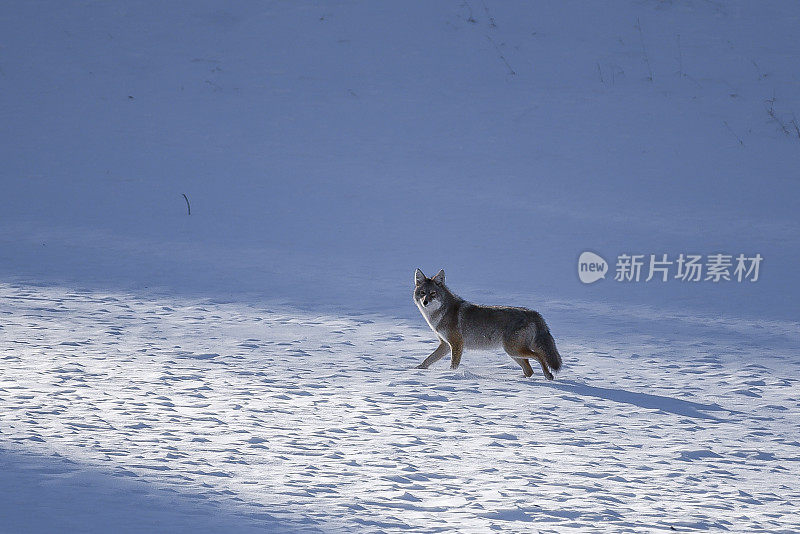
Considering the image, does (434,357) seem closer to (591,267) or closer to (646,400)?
(646,400)

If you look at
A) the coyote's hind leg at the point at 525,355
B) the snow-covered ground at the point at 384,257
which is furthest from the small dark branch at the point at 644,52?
the coyote's hind leg at the point at 525,355

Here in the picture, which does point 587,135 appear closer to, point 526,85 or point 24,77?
point 526,85

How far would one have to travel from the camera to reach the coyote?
24.7 feet

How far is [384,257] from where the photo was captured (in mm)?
11977

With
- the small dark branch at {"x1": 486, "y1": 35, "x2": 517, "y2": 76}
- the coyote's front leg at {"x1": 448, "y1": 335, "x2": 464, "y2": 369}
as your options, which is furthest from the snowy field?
the small dark branch at {"x1": 486, "y1": 35, "x2": 517, "y2": 76}

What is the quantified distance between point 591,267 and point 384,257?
8.08ft

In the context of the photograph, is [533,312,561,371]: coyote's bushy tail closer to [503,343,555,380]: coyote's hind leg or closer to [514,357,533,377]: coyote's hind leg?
[503,343,555,380]: coyote's hind leg

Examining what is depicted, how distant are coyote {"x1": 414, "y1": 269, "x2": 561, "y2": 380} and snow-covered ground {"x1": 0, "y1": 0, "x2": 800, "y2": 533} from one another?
0.73ft

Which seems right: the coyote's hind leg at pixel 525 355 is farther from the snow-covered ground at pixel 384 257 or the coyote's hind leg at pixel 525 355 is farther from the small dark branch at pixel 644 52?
the small dark branch at pixel 644 52

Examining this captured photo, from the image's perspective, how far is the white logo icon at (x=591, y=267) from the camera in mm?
11219

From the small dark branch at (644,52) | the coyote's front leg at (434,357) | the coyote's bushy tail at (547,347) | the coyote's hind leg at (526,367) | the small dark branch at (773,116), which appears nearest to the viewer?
the coyote's bushy tail at (547,347)

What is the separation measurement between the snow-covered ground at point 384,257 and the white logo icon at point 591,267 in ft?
0.91

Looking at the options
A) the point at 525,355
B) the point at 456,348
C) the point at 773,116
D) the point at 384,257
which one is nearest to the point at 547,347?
the point at 525,355

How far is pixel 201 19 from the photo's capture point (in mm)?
18812
